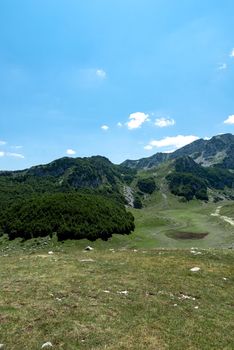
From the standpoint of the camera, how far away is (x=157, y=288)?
89.5 feet

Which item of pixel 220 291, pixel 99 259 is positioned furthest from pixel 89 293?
pixel 99 259

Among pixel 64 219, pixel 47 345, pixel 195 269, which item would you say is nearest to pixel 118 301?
pixel 47 345

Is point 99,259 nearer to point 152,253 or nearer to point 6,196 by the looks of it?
point 152,253

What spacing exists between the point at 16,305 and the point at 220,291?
13584 mm

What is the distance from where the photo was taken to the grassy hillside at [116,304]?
1920 centimetres

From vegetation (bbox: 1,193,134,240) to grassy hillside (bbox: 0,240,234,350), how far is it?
164ft

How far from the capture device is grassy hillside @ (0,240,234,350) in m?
19.2

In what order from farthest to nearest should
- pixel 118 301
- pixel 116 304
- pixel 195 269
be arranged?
pixel 195 269 → pixel 118 301 → pixel 116 304

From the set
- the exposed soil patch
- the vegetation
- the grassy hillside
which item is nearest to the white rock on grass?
the grassy hillside

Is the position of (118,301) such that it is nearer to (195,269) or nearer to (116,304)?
(116,304)

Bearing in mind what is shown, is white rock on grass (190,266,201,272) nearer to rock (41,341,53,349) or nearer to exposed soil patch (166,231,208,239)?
rock (41,341,53,349)

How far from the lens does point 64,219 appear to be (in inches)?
3602

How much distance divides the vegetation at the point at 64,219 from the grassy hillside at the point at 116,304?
1966 inches

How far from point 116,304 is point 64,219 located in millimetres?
69037
